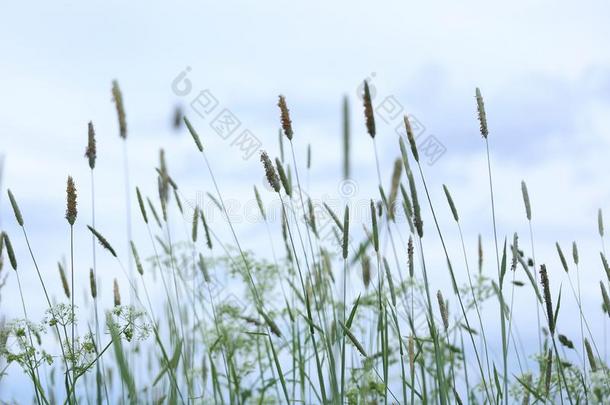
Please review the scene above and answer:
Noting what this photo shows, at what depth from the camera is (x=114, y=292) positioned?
3.60m

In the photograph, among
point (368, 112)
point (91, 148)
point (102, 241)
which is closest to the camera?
point (368, 112)

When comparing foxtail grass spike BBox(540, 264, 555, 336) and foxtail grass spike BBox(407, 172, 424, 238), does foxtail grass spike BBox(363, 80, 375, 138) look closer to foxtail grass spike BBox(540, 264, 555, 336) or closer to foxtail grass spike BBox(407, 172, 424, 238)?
foxtail grass spike BBox(407, 172, 424, 238)

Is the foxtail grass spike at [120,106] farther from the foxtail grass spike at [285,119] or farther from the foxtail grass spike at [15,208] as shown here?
the foxtail grass spike at [285,119]

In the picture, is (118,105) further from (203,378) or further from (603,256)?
(603,256)

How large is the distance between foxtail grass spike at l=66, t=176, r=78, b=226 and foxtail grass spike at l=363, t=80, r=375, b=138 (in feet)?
3.83

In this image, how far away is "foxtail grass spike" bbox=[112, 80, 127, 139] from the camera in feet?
11.8

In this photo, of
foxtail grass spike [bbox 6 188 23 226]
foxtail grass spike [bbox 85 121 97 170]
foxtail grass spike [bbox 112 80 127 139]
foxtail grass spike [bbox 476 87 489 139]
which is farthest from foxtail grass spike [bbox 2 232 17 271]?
foxtail grass spike [bbox 476 87 489 139]

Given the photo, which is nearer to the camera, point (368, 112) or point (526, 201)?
point (368, 112)

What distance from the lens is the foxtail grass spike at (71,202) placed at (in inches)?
116

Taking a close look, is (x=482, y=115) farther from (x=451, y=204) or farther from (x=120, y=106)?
(x=120, y=106)

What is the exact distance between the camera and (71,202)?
2.96m

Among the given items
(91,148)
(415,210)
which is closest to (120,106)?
(91,148)

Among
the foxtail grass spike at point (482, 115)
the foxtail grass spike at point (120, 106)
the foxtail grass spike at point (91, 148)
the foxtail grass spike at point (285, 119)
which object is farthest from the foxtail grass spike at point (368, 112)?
the foxtail grass spike at point (120, 106)

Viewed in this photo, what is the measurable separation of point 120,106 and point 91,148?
352mm
